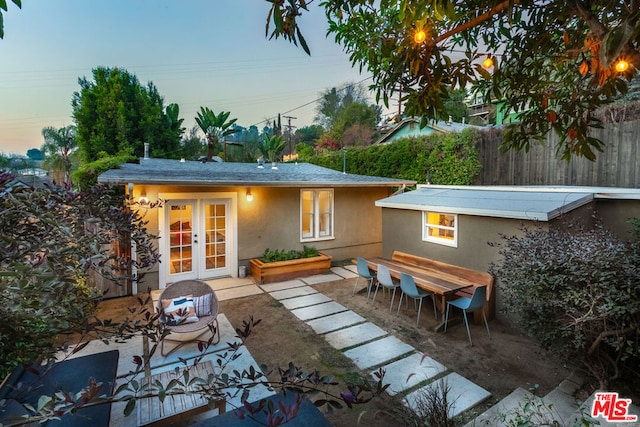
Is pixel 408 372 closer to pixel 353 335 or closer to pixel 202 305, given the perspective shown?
pixel 353 335

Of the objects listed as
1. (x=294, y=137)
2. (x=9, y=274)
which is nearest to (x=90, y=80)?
(x=294, y=137)

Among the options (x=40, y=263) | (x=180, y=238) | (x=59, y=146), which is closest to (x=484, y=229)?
(x=40, y=263)

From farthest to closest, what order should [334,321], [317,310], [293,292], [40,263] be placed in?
[293,292]
[317,310]
[334,321]
[40,263]

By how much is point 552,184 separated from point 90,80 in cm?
2394

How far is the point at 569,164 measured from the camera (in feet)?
24.2

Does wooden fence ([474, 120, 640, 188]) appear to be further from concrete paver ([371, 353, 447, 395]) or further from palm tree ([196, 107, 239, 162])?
palm tree ([196, 107, 239, 162])

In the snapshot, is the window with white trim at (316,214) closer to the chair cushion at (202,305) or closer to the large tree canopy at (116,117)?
the chair cushion at (202,305)

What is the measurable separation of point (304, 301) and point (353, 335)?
1724 millimetres

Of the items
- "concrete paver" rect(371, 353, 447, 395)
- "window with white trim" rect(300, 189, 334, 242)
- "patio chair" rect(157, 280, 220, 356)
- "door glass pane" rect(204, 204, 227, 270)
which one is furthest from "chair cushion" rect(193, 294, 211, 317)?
"window with white trim" rect(300, 189, 334, 242)

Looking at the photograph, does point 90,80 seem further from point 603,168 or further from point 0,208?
point 603,168

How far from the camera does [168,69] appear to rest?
17281 mm

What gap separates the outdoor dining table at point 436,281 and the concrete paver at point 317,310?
A: 1127 millimetres

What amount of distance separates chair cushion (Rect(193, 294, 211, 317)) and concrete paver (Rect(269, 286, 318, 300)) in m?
2.10

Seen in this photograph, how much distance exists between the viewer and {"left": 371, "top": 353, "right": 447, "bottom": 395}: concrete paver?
3.62 metres
